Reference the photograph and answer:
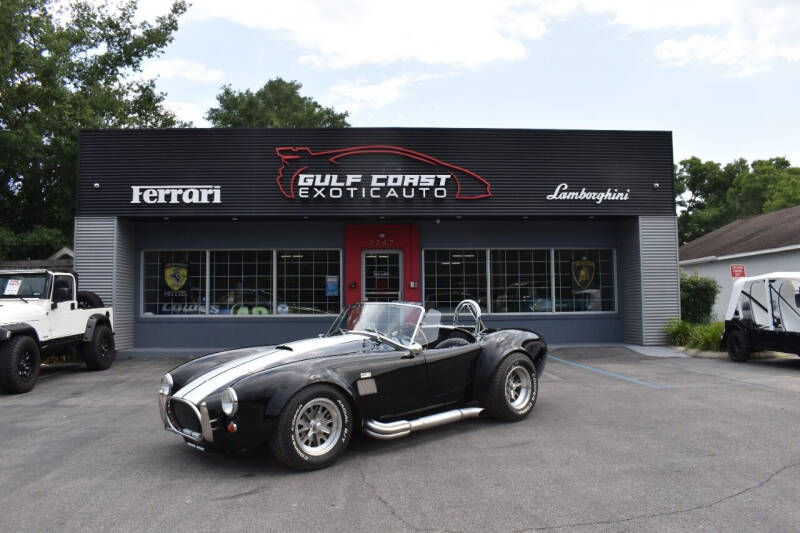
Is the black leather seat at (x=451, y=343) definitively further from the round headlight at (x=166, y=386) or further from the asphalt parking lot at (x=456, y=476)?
the round headlight at (x=166, y=386)

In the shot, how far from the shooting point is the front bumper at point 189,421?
13.7ft

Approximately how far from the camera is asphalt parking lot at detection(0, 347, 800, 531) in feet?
11.2

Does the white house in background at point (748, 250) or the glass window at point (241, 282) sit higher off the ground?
the white house in background at point (748, 250)

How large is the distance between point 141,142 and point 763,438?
12601 mm

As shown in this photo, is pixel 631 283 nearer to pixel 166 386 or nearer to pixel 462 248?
pixel 462 248

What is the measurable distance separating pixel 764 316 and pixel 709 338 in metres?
1.62

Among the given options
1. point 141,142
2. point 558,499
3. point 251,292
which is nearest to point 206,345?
point 251,292

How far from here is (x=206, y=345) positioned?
12.9 metres

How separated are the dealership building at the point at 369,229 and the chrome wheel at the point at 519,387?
6.76 meters

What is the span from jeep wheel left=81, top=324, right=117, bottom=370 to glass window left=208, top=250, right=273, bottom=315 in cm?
263

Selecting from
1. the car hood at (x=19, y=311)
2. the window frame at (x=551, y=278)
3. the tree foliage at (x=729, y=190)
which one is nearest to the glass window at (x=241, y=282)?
the window frame at (x=551, y=278)

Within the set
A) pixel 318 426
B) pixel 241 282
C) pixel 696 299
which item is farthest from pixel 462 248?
pixel 318 426

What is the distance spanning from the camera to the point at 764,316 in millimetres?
10219

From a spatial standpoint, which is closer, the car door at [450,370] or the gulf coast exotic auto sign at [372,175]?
the car door at [450,370]
